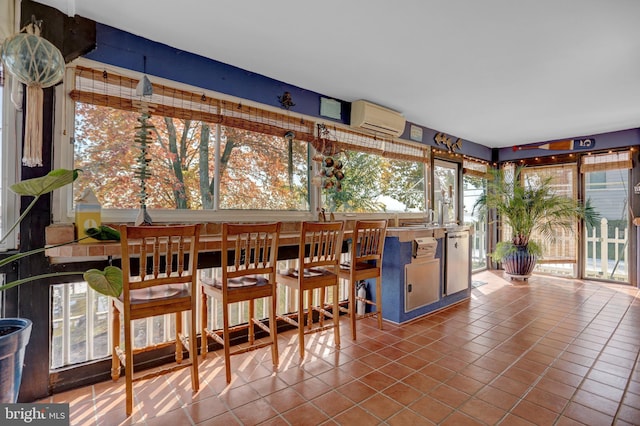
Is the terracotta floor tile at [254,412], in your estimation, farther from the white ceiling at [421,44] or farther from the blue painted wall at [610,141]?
the blue painted wall at [610,141]

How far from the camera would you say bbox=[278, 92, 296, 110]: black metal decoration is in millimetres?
3295

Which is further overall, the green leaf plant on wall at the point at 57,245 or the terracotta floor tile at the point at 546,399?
the terracotta floor tile at the point at 546,399

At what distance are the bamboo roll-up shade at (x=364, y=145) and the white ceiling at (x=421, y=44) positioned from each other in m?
0.42

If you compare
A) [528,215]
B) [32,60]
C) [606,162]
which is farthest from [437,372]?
[606,162]

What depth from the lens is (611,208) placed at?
528 cm

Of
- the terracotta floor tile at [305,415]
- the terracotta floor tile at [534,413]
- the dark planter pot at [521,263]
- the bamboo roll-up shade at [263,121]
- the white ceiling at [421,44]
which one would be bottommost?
the terracotta floor tile at [305,415]

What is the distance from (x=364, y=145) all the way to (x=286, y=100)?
1217mm

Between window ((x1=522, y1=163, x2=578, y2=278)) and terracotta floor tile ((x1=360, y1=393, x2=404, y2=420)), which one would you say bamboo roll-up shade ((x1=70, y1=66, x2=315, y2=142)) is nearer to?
terracotta floor tile ((x1=360, y1=393, x2=404, y2=420))

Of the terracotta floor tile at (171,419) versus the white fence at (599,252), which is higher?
the white fence at (599,252)

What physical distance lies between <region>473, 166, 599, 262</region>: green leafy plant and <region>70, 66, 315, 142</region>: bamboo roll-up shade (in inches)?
153

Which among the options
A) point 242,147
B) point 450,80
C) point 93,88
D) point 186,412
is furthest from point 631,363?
point 93,88

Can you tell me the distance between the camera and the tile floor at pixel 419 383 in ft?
5.98

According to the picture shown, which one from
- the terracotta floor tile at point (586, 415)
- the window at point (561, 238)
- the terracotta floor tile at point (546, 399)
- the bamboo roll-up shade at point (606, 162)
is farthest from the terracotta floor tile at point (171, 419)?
the bamboo roll-up shade at point (606, 162)

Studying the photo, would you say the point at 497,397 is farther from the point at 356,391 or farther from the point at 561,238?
the point at 561,238
